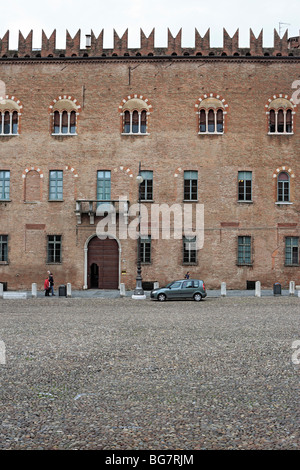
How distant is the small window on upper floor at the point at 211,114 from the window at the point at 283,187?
4.91 metres

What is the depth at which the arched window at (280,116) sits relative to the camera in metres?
32.3

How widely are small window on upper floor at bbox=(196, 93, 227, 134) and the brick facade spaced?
21 centimetres

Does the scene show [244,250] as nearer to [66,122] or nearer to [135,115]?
[135,115]

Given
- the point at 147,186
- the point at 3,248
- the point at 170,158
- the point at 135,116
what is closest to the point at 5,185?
the point at 3,248

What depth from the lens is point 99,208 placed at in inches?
1250

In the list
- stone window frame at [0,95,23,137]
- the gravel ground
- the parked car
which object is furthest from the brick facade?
the gravel ground

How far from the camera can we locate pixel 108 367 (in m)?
9.07

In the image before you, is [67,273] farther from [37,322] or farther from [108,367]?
[108,367]

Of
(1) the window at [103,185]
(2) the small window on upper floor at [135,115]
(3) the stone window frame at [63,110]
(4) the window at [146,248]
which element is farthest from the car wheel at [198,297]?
(3) the stone window frame at [63,110]

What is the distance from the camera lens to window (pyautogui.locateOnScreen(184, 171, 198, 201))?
3225 cm

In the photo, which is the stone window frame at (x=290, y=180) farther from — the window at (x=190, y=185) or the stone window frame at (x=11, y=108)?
the stone window frame at (x=11, y=108)

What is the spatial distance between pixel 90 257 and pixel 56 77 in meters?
12.2

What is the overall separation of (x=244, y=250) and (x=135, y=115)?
11435 millimetres
